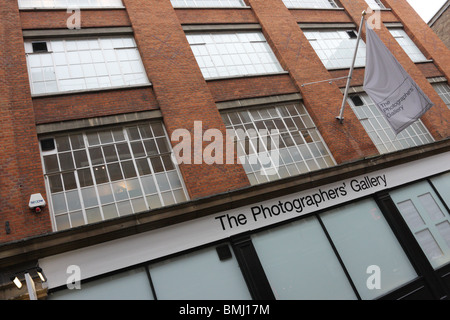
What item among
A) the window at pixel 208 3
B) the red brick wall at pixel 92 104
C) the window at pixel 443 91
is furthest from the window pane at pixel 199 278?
the window at pixel 443 91

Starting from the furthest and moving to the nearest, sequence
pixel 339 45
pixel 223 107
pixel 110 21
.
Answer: pixel 339 45 → pixel 110 21 → pixel 223 107

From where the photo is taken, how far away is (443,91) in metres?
13.3

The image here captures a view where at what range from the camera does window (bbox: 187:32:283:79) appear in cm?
1031

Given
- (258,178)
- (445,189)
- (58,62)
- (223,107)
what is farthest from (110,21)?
(445,189)

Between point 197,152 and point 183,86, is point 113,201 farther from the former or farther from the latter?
point 183,86

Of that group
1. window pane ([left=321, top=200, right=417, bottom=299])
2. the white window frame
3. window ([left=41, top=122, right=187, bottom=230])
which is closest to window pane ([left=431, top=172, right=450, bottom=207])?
window pane ([left=321, top=200, right=417, bottom=299])

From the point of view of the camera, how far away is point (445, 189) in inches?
390

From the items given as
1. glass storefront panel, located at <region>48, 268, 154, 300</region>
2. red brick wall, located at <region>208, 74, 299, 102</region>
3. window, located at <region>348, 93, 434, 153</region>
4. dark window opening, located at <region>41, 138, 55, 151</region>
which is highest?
red brick wall, located at <region>208, 74, 299, 102</region>

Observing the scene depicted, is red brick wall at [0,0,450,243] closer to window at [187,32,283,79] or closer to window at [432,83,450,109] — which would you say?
window at [187,32,283,79]

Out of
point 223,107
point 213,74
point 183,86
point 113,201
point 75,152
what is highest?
point 213,74

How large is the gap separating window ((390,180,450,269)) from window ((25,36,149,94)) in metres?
8.93

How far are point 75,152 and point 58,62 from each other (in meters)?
3.18
